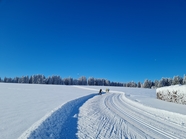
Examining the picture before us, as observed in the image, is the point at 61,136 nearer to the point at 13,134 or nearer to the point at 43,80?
the point at 13,134

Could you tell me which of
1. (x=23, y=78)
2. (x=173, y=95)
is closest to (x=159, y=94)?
(x=173, y=95)

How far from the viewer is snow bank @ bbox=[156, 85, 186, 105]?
50.4 ft

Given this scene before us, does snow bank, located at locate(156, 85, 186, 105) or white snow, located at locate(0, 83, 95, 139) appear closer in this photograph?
white snow, located at locate(0, 83, 95, 139)

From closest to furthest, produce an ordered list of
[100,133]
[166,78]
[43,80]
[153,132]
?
[100,133]
[153,132]
[166,78]
[43,80]

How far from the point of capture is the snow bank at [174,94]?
50.4 feet

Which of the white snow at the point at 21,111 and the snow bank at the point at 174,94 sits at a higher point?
the snow bank at the point at 174,94

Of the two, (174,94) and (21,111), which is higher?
(174,94)

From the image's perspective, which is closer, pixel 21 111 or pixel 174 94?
pixel 21 111

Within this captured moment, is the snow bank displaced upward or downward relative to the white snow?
upward

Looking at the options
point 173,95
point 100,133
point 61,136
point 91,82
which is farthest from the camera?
point 91,82

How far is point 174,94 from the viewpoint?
1697 cm

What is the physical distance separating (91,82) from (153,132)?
10942 cm

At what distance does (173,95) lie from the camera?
17.2 metres

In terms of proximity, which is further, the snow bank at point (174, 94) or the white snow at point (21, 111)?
the snow bank at point (174, 94)
